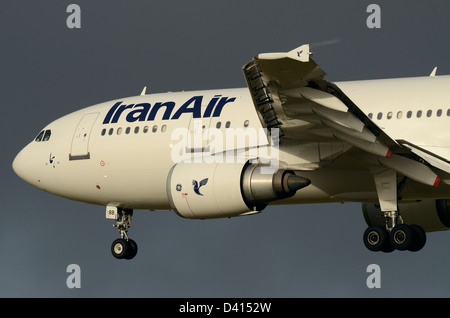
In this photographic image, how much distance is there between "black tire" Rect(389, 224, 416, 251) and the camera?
24.7m

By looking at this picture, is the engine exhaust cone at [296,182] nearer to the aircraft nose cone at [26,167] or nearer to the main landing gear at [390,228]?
the main landing gear at [390,228]

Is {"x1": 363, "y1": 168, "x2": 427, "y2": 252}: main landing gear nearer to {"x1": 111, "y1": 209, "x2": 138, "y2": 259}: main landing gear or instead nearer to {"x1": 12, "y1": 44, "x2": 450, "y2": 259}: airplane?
{"x1": 12, "y1": 44, "x2": 450, "y2": 259}: airplane

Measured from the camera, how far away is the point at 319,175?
83.7 ft

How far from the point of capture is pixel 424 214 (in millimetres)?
28922

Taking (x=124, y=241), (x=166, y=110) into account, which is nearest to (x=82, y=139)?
(x=166, y=110)

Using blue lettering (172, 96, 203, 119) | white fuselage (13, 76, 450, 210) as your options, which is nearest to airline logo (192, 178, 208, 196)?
white fuselage (13, 76, 450, 210)

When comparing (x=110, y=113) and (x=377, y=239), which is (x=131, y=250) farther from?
(x=377, y=239)

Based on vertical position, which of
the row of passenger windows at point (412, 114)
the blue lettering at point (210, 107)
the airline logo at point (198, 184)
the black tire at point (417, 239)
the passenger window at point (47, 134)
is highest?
the passenger window at point (47, 134)

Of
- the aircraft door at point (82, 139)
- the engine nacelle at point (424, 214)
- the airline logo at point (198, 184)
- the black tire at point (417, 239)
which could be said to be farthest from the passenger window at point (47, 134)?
the black tire at point (417, 239)

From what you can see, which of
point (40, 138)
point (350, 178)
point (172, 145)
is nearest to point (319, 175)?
point (350, 178)

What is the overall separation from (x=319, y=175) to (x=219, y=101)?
149 inches

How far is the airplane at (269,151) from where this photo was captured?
2208 cm

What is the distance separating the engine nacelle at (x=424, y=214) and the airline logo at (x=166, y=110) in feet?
17.7

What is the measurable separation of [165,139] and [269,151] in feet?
13.8
